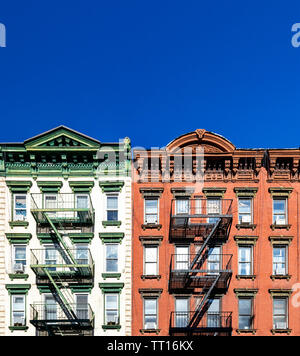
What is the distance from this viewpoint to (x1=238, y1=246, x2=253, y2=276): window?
29516mm

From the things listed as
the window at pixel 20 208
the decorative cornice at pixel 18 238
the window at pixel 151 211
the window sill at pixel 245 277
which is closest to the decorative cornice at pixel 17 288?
the decorative cornice at pixel 18 238

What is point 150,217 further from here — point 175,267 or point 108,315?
point 108,315

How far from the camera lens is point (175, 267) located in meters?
29.5

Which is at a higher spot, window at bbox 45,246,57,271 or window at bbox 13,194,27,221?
window at bbox 13,194,27,221

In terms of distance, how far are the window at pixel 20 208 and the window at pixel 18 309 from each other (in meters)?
4.24

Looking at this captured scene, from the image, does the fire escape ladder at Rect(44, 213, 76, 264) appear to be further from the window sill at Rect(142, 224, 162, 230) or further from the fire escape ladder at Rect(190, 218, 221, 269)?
the fire escape ladder at Rect(190, 218, 221, 269)

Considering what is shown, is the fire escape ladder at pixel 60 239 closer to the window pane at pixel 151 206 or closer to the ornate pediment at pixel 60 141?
the ornate pediment at pixel 60 141

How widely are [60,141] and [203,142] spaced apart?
7.97 metres

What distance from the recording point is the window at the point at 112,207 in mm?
30172

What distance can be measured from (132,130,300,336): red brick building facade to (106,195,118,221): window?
41.3 inches

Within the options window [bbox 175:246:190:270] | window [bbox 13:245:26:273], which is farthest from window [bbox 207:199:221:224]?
window [bbox 13:245:26:273]

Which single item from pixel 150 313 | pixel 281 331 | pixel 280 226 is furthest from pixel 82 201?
pixel 281 331

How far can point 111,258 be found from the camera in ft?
97.1

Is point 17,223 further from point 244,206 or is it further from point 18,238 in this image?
point 244,206
